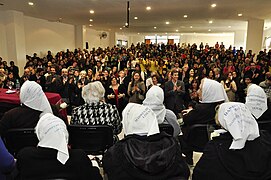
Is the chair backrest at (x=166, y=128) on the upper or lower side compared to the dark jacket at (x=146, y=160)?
lower

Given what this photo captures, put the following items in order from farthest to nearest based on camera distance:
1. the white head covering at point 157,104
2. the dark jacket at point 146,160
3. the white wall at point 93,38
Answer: the white wall at point 93,38 → the white head covering at point 157,104 → the dark jacket at point 146,160

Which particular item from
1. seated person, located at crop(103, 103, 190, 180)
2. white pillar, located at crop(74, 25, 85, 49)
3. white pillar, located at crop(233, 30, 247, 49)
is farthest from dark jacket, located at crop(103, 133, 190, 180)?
white pillar, located at crop(233, 30, 247, 49)

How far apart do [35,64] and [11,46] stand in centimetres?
163

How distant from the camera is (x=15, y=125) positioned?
258 centimetres

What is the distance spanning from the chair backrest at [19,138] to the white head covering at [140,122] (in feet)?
3.93

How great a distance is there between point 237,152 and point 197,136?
4.39 ft

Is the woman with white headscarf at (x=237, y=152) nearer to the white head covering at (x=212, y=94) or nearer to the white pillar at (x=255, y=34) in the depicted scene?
the white head covering at (x=212, y=94)

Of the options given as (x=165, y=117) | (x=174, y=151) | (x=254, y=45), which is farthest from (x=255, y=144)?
(x=254, y=45)

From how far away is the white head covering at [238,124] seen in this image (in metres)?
1.64

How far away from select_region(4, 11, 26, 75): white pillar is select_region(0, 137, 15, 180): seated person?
380 inches

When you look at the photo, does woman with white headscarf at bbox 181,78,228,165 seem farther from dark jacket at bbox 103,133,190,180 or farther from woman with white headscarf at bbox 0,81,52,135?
woman with white headscarf at bbox 0,81,52,135

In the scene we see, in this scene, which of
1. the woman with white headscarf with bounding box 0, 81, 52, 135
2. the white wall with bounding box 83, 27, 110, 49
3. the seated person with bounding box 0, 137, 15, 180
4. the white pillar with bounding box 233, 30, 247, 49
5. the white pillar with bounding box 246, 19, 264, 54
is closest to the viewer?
the seated person with bounding box 0, 137, 15, 180

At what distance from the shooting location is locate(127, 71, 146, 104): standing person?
543 centimetres

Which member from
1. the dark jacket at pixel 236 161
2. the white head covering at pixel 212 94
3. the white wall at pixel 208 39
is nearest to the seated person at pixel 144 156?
the dark jacket at pixel 236 161
